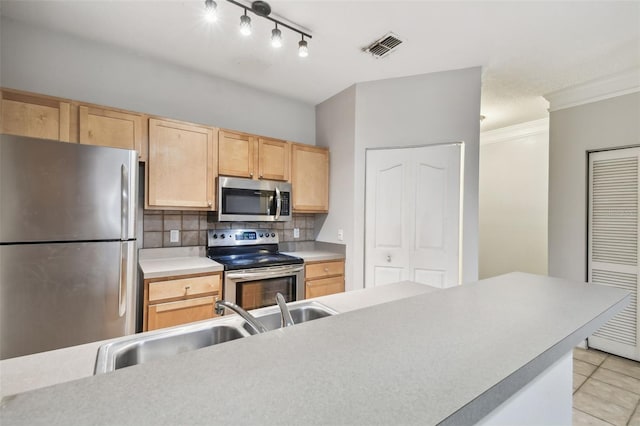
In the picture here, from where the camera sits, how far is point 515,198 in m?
4.27

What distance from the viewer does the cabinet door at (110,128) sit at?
2045 millimetres

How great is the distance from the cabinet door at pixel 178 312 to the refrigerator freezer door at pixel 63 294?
0.88 feet

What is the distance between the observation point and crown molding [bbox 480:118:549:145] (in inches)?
155

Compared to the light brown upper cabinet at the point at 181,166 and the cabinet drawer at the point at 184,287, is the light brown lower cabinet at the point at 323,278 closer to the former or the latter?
the cabinet drawer at the point at 184,287

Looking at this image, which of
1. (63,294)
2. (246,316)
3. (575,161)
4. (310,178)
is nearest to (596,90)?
(575,161)

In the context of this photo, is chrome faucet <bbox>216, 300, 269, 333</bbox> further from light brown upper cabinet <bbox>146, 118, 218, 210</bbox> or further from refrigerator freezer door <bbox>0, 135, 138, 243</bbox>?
light brown upper cabinet <bbox>146, 118, 218, 210</bbox>

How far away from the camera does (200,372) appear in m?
0.44

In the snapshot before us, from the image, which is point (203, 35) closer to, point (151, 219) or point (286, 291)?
point (151, 219)

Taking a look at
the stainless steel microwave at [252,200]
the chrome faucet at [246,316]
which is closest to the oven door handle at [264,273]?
the stainless steel microwave at [252,200]

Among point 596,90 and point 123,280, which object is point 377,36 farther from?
point 123,280

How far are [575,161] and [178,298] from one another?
4.01 metres

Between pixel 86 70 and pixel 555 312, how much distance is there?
10.8 feet

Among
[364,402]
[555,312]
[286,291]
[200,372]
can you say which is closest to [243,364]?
[200,372]

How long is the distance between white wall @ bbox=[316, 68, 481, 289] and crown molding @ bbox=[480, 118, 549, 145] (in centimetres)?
219
